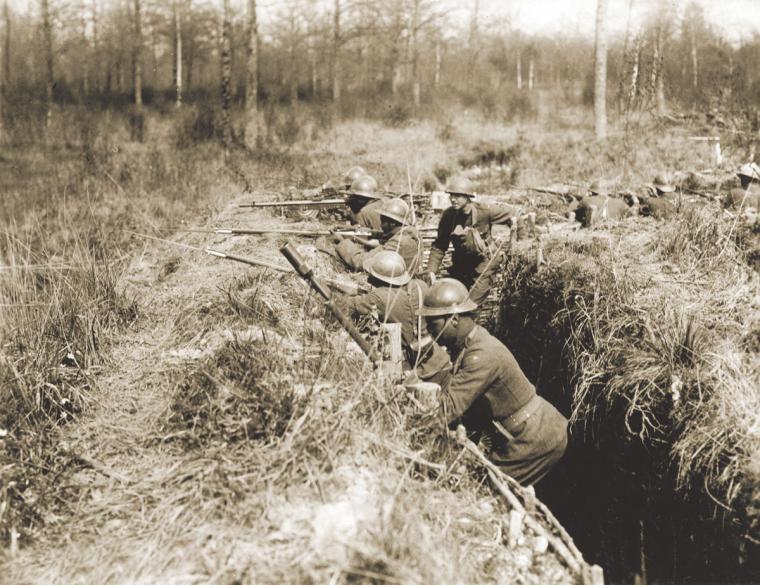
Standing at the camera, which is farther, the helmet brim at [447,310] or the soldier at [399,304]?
the soldier at [399,304]

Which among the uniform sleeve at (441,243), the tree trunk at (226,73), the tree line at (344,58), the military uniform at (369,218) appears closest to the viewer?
the uniform sleeve at (441,243)

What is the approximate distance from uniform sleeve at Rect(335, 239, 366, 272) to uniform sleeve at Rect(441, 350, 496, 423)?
3.09 m

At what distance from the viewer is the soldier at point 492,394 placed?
4.11m

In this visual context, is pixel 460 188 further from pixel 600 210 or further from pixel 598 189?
pixel 598 189

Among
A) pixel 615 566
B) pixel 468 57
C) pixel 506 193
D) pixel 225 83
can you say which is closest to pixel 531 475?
pixel 615 566

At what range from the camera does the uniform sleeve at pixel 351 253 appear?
7086mm

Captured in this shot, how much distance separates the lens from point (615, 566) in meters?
4.86

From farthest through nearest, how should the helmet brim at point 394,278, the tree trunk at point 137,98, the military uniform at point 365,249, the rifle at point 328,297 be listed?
1. the tree trunk at point 137,98
2. the military uniform at point 365,249
3. the helmet brim at point 394,278
4. the rifle at point 328,297

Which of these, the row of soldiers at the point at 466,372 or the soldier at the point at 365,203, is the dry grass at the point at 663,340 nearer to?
the row of soldiers at the point at 466,372

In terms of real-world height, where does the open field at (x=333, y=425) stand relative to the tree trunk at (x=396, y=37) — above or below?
below

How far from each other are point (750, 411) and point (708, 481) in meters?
0.47

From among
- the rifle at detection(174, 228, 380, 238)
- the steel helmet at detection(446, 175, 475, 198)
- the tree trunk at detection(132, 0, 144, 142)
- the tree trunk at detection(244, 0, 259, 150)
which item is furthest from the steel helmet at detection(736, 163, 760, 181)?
the tree trunk at detection(132, 0, 144, 142)

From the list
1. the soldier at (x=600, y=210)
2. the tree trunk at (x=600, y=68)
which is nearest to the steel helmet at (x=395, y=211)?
the soldier at (x=600, y=210)

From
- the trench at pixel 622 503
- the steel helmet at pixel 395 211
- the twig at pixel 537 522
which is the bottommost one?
the trench at pixel 622 503
